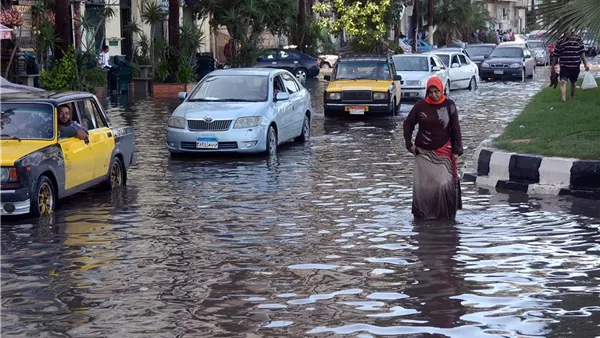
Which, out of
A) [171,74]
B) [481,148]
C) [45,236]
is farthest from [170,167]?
[171,74]

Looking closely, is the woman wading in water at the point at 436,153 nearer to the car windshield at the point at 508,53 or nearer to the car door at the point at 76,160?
the car door at the point at 76,160

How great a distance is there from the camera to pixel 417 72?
34.0 m

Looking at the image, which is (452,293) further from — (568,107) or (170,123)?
(568,107)

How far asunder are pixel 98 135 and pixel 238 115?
445 centimetres

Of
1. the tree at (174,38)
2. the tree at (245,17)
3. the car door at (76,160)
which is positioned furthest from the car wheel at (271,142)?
the tree at (245,17)

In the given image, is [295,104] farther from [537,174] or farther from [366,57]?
[366,57]

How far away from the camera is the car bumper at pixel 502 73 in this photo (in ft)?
152

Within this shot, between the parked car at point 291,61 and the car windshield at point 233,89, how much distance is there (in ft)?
87.3

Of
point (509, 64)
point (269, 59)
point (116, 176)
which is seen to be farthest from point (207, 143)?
point (509, 64)

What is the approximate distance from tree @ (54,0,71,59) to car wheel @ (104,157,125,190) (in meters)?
16.5

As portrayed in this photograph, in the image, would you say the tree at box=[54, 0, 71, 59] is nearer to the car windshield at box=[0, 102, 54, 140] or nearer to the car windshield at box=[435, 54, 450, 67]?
the car windshield at box=[435, 54, 450, 67]

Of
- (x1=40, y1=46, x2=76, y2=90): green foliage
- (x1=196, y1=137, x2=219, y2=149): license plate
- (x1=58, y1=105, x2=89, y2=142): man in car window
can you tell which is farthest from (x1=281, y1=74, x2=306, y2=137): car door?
(x1=40, y1=46, x2=76, y2=90): green foliage

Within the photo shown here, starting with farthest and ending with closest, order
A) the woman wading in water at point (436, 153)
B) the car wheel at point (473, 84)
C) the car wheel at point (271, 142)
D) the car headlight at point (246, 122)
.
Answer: the car wheel at point (473, 84), the car wheel at point (271, 142), the car headlight at point (246, 122), the woman wading in water at point (436, 153)

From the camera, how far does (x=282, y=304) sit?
828 cm
